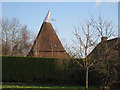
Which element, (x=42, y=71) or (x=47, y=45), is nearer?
(x=42, y=71)

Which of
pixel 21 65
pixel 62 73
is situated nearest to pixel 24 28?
pixel 21 65

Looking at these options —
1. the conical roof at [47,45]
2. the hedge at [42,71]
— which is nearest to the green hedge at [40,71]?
the hedge at [42,71]

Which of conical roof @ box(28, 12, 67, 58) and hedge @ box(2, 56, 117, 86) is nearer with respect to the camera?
hedge @ box(2, 56, 117, 86)

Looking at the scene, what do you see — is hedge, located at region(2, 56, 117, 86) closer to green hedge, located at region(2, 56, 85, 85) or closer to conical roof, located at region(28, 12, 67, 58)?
green hedge, located at region(2, 56, 85, 85)

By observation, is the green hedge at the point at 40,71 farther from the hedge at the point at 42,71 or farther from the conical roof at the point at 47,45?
the conical roof at the point at 47,45

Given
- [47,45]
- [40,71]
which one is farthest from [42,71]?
[47,45]

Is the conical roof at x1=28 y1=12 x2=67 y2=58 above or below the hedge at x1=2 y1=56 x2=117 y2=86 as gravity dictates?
above

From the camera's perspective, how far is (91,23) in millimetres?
12914

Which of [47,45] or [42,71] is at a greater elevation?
[47,45]

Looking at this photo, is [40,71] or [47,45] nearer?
[40,71]

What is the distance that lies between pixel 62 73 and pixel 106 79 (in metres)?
4.79

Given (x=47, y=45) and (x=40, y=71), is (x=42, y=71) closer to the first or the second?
(x=40, y=71)

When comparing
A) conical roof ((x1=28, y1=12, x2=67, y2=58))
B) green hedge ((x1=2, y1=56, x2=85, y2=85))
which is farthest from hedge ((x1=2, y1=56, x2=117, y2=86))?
conical roof ((x1=28, y1=12, x2=67, y2=58))

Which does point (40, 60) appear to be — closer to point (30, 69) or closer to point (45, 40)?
point (30, 69)
